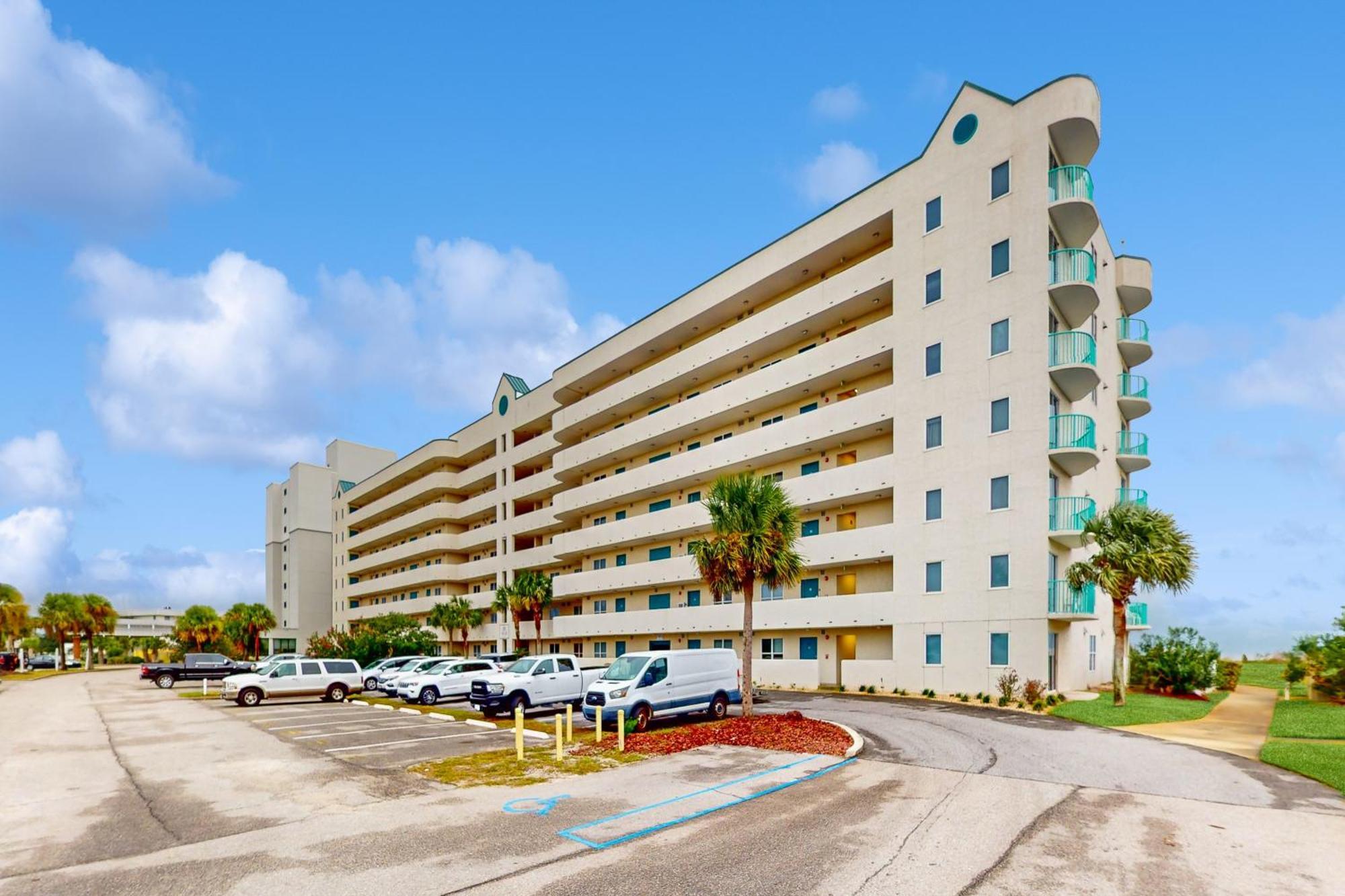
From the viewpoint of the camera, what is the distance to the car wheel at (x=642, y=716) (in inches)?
907

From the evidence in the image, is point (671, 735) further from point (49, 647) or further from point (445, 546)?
point (49, 647)

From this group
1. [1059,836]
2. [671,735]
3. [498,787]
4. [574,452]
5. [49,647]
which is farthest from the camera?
[49,647]

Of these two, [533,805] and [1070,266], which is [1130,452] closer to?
[1070,266]

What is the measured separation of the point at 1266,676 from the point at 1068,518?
33339mm

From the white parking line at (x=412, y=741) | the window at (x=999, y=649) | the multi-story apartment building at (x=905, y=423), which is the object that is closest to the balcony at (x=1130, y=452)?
the multi-story apartment building at (x=905, y=423)

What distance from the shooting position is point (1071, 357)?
31.9m

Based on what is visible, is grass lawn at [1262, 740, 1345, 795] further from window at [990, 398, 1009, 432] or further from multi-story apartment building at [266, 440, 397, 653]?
multi-story apartment building at [266, 440, 397, 653]

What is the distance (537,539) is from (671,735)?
48383mm

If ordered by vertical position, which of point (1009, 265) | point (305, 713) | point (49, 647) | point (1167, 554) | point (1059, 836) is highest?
point (1009, 265)

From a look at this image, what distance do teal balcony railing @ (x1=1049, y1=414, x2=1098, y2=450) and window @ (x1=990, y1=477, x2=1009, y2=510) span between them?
2.38 meters

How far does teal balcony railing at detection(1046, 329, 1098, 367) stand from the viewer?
3184cm

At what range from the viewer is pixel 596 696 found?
23359mm

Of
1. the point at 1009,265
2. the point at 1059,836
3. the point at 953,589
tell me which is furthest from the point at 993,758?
the point at 1009,265

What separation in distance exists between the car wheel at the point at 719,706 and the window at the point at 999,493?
1473 cm
